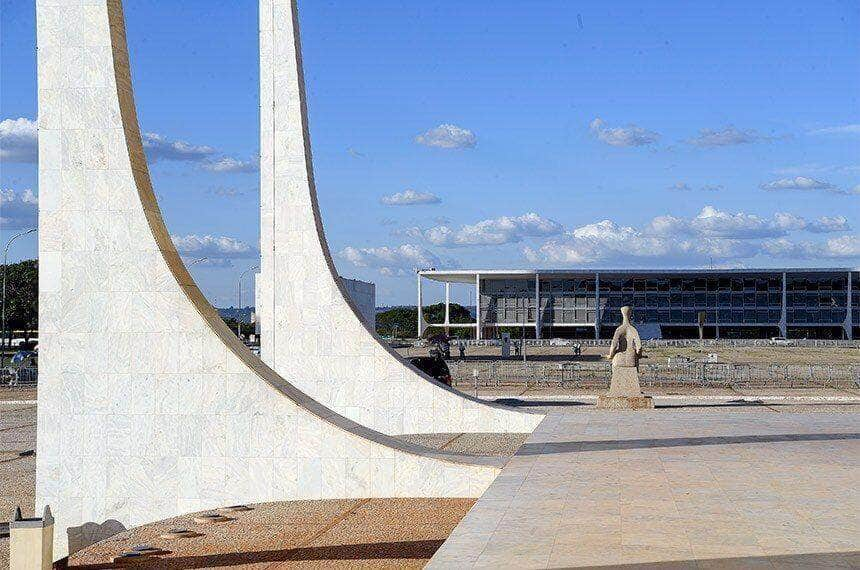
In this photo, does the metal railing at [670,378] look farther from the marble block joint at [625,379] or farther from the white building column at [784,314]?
the white building column at [784,314]

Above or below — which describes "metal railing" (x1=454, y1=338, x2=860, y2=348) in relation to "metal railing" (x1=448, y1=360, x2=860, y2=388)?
below

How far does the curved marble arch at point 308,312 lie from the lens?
1595cm

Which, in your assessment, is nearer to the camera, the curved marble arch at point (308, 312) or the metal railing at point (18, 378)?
the curved marble arch at point (308, 312)

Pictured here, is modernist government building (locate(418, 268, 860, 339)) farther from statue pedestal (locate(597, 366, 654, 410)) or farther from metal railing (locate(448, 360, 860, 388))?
statue pedestal (locate(597, 366, 654, 410))

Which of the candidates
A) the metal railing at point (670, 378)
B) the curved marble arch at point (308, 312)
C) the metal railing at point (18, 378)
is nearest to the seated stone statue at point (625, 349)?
the curved marble arch at point (308, 312)

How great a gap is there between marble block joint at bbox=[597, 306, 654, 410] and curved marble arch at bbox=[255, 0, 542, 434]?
356 cm

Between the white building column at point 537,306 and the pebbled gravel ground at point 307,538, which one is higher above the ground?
the white building column at point 537,306

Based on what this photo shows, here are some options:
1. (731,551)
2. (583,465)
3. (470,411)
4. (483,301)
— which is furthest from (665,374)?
(483,301)

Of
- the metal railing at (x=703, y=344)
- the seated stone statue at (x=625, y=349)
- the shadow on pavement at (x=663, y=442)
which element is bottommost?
the metal railing at (x=703, y=344)

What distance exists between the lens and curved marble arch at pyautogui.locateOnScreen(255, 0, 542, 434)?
15945mm

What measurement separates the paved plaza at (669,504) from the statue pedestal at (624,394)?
17.3ft

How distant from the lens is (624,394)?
19.2 m

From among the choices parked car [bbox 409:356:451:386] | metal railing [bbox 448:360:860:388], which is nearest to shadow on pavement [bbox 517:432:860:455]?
parked car [bbox 409:356:451:386]

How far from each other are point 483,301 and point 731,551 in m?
93.6
